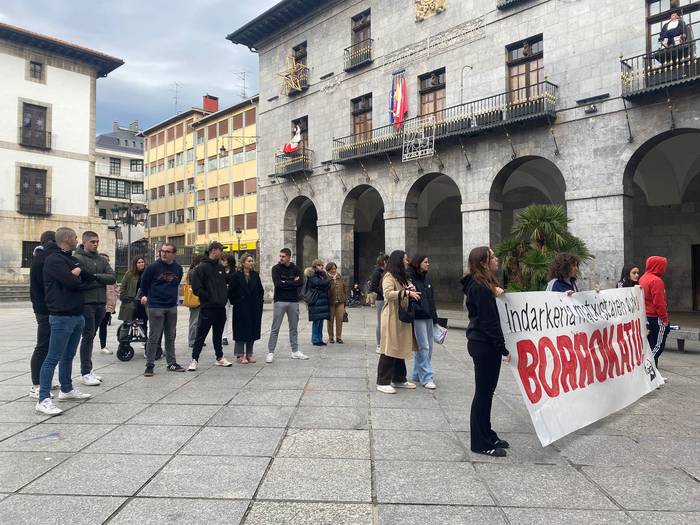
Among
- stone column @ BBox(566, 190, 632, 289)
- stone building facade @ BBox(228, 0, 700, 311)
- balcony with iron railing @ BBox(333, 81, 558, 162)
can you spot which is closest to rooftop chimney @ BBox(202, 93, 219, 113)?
stone building facade @ BBox(228, 0, 700, 311)

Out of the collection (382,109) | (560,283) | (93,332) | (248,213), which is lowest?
(93,332)

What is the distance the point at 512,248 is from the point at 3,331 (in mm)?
12946

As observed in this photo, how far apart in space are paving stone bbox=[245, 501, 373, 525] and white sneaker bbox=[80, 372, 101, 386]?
4309 mm

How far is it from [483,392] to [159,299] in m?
5.05

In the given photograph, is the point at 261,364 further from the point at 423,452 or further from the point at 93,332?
the point at 423,452

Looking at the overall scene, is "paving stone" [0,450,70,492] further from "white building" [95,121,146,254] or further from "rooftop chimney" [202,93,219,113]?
"white building" [95,121,146,254]

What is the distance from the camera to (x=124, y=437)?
4.57 meters

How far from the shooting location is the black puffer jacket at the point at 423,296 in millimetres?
6602

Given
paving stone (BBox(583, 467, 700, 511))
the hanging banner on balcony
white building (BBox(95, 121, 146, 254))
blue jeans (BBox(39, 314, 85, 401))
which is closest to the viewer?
paving stone (BBox(583, 467, 700, 511))

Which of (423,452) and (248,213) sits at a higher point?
(248,213)

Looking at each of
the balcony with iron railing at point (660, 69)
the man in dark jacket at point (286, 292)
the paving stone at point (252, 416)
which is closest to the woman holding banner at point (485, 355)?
the paving stone at point (252, 416)

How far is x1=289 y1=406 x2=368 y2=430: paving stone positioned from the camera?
4.98 metres

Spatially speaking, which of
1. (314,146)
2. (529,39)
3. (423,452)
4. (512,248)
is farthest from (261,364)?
(314,146)

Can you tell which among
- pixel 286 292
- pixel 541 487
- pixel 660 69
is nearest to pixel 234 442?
pixel 541 487
